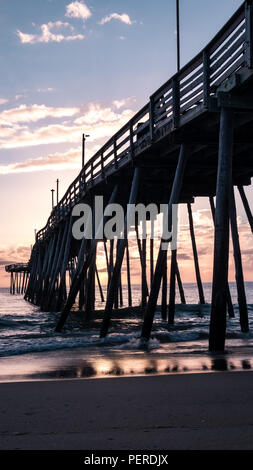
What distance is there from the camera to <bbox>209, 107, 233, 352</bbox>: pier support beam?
356 inches

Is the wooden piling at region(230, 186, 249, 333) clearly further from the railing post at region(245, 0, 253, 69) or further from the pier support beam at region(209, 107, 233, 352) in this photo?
the railing post at region(245, 0, 253, 69)

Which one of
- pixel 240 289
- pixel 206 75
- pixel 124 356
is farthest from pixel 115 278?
pixel 206 75

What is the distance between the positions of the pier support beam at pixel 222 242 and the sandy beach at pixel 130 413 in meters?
3.10

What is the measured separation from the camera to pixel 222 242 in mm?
9227

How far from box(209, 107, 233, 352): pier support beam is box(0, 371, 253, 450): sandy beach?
10.2 feet

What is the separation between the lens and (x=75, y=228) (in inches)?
971

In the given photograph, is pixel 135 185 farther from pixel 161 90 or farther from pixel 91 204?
pixel 91 204

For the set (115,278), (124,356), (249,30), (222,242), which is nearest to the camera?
(249,30)

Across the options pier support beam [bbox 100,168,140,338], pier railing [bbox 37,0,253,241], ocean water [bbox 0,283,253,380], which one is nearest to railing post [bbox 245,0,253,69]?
pier railing [bbox 37,0,253,241]

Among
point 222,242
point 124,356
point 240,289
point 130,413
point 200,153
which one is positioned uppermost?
point 200,153

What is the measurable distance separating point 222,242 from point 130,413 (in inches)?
216

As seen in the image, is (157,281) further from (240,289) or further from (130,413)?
(130,413)
